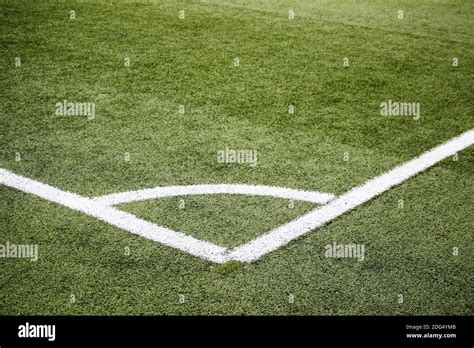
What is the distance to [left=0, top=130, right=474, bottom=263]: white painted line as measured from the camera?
144 inches

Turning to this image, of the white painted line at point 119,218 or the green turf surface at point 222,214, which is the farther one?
the green turf surface at point 222,214

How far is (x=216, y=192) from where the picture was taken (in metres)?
4.23

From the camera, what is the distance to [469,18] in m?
8.11

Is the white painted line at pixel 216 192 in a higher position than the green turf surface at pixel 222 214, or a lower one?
higher

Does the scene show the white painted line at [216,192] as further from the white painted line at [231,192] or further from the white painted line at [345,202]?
the white painted line at [345,202]

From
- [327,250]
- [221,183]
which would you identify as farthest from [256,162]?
[327,250]

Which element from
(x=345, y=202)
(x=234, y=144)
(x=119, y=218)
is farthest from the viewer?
(x=234, y=144)

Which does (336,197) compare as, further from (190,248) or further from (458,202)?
(190,248)

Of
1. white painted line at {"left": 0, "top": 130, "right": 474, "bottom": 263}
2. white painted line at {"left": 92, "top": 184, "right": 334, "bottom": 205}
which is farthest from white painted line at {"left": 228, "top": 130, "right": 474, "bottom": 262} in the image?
white painted line at {"left": 92, "top": 184, "right": 334, "bottom": 205}

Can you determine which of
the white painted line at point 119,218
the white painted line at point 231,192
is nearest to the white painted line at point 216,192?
the white painted line at point 231,192

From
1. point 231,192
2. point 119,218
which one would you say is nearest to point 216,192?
point 231,192

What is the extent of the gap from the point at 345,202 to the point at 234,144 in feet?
3.71

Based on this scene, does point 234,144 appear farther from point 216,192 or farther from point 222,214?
point 222,214

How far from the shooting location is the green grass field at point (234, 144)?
3.36 metres
